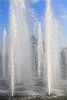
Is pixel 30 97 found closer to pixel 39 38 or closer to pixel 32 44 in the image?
pixel 39 38

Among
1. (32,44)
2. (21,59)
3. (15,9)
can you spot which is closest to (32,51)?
(32,44)

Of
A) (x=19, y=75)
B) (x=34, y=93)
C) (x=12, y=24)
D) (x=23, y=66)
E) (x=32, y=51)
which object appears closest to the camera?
(x=34, y=93)

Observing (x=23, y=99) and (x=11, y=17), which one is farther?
(x=11, y=17)

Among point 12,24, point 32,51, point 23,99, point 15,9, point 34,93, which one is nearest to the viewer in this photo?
point 23,99

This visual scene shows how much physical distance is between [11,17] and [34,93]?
8.66m

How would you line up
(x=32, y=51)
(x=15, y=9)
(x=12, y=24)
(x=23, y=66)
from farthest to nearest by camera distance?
(x=32, y=51) < (x=23, y=66) < (x=15, y=9) < (x=12, y=24)

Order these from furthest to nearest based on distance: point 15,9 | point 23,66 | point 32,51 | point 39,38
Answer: point 32,51 → point 39,38 → point 23,66 → point 15,9

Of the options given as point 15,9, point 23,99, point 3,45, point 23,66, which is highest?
point 15,9

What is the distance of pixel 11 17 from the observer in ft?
85.9

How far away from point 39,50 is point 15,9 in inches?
552

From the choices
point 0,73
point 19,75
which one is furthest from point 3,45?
point 19,75

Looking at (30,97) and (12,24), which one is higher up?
(12,24)

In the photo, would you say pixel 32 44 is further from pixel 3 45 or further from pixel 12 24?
pixel 12 24

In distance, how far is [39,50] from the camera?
136 feet
